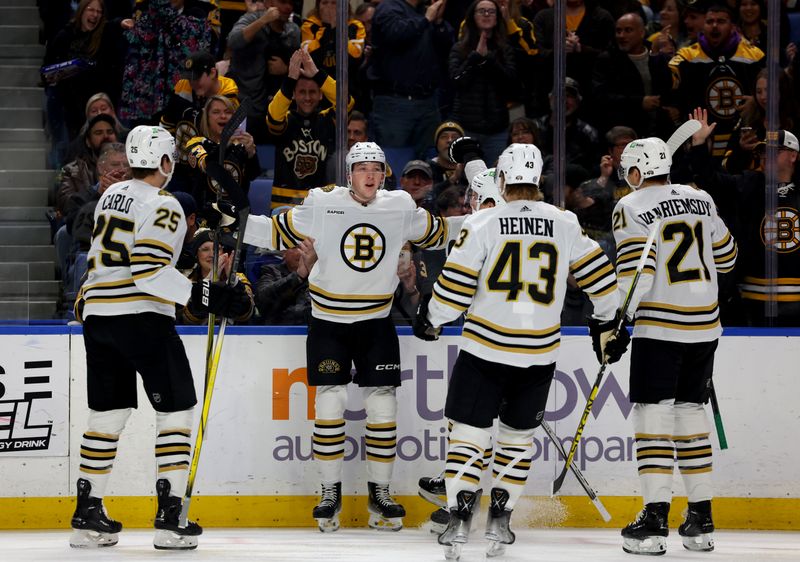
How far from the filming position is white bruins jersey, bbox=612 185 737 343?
488 centimetres

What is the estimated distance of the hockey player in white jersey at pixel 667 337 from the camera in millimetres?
4828

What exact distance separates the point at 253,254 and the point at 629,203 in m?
1.79

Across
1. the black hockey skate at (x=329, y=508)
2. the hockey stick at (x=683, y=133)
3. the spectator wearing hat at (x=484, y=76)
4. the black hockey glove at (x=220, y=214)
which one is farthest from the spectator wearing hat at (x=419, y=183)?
the black hockey skate at (x=329, y=508)

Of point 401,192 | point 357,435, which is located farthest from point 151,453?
point 401,192

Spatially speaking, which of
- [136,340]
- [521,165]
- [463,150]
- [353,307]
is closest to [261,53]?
[463,150]

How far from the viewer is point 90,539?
482 centimetres

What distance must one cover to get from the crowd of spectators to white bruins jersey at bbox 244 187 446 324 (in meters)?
0.38

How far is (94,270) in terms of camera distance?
480cm

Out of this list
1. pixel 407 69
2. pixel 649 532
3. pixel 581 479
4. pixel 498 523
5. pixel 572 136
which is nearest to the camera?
pixel 498 523

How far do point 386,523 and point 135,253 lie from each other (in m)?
1.57

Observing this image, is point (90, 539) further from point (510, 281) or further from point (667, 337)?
point (667, 337)

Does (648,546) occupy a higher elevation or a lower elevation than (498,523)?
lower

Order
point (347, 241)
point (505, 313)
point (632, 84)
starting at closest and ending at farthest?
1. point (505, 313)
2. point (347, 241)
3. point (632, 84)

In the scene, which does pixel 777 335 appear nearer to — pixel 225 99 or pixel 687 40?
pixel 687 40
